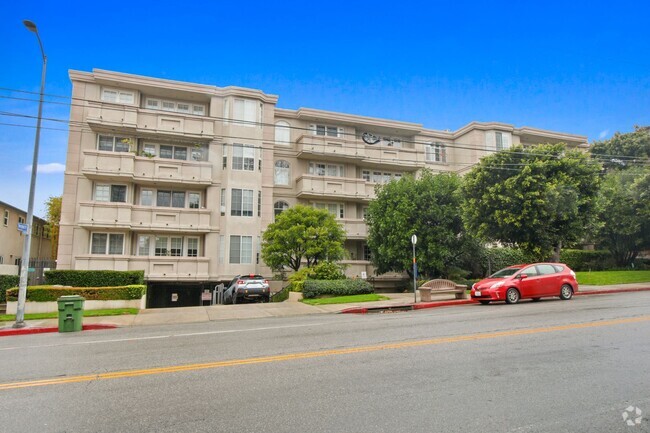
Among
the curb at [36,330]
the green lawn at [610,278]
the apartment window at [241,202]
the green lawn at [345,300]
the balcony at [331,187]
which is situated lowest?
the curb at [36,330]

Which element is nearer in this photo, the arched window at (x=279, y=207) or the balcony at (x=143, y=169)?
the balcony at (x=143, y=169)

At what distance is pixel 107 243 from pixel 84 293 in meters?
7.35

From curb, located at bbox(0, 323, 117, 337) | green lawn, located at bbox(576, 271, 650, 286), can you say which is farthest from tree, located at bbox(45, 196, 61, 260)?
green lawn, located at bbox(576, 271, 650, 286)

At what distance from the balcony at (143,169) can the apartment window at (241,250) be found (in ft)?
13.2

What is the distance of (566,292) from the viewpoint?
1688 cm

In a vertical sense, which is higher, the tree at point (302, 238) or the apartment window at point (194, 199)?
the apartment window at point (194, 199)

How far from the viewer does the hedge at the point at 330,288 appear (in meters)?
21.2

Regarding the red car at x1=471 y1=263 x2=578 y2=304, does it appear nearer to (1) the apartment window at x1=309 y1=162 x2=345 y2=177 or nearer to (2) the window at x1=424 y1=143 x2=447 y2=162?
(1) the apartment window at x1=309 y1=162 x2=345 y2=177

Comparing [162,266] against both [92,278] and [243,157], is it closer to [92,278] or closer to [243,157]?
[92,278]

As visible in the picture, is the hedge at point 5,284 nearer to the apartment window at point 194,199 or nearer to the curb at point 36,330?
the curb at point 36,330

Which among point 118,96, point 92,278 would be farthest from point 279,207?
point 92,278

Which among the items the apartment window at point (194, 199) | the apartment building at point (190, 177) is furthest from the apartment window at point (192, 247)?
the apartment window at point (194, 199)

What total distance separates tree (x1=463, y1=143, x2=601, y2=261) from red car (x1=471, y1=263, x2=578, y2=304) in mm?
4494

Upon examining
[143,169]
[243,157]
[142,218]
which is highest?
[243,157]
